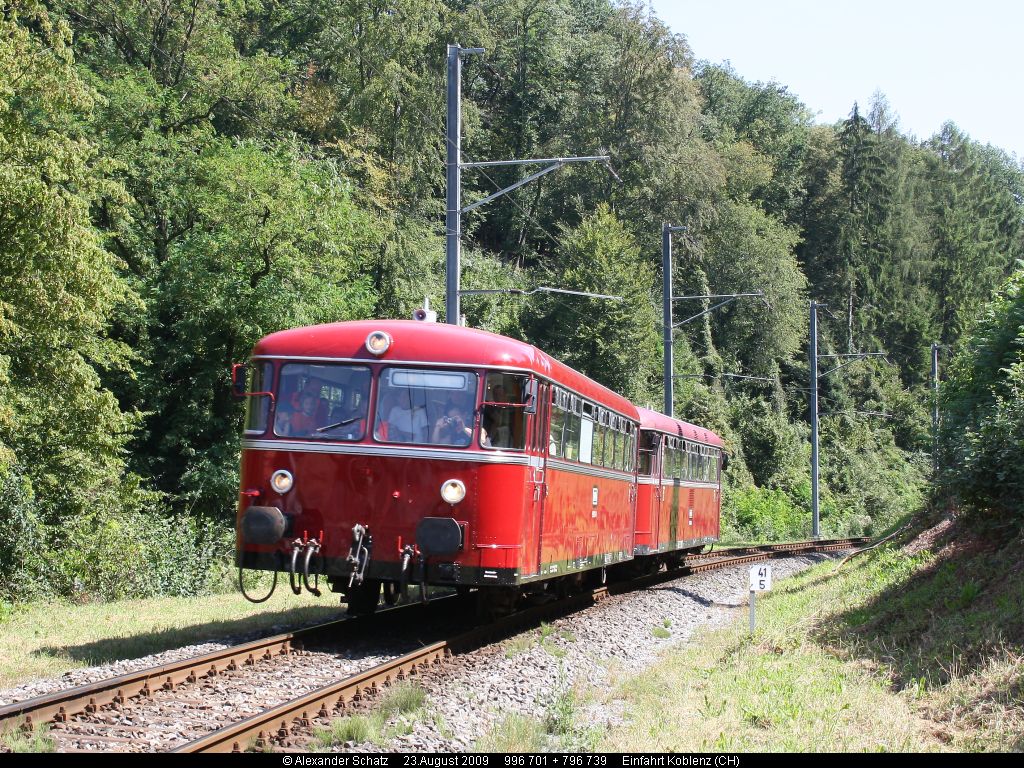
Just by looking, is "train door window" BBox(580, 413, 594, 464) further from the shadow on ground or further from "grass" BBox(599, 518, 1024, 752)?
the shadow on ground

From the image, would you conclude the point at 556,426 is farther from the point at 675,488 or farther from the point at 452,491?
the point at 675,488

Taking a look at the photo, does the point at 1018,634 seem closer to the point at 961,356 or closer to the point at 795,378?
the point at 961,356

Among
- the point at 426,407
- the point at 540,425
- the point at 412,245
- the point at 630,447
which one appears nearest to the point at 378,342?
the point at 426,407

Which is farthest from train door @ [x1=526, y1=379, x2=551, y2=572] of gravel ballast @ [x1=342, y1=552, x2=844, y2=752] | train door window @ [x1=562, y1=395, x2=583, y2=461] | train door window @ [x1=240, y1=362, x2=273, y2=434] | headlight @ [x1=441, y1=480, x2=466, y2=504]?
train door window @ [x1=240, y1=362, x2=273, y2=434]

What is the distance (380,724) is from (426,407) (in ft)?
13.9

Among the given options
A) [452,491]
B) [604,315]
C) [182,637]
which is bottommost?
[182,637]

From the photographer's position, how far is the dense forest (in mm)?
20766

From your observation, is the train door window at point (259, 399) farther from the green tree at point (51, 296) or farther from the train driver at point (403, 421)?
the green tree at point (51, 296)

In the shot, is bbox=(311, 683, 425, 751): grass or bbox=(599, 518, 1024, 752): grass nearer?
bbox=(311, 683, 425, 751): grass

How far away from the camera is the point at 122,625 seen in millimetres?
13766

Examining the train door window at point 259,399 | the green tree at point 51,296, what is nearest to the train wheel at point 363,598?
the train door window at point 259,399

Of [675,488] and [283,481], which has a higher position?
[675,488]
